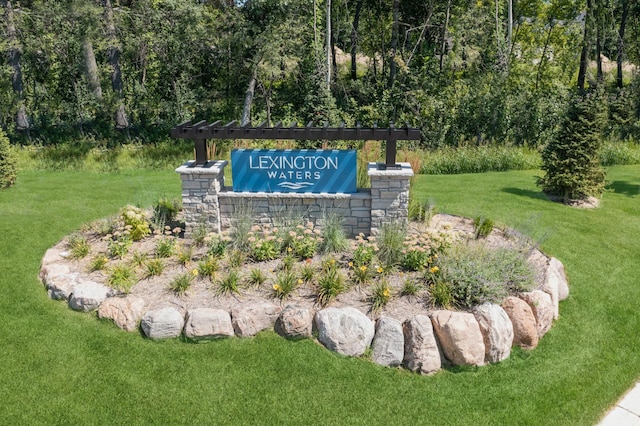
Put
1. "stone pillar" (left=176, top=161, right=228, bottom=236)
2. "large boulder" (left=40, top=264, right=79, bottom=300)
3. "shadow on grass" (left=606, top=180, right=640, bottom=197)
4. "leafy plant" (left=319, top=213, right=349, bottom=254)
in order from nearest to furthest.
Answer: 1. "large boulder" (left=40, top=264, right=79, bottom=300)
2. "leafy plant" (left=319, top=213, right=349, bottom=254)
3. "stone pillar" (left=176, top=161, right=228, bottom=236)
4. "shadow on grass" (left=606, top=180, right=640, bottom=197)

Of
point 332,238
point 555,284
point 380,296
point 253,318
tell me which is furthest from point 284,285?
point 555,284

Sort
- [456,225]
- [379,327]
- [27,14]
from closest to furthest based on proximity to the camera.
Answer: [379,327]
[456,225]
[27,14]

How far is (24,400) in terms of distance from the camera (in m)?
4.64

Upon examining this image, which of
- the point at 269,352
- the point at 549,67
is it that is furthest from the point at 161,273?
the point at 549,67

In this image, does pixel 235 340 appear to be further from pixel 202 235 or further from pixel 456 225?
pixel 456 225

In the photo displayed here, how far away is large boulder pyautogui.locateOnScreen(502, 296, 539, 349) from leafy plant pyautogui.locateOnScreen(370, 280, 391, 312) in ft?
4.45

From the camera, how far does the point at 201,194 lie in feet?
24.6

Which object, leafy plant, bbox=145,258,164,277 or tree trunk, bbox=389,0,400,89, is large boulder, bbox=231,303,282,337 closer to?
leafy plant, bbox=145,258,164,277

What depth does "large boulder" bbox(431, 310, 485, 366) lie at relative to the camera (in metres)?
5.26

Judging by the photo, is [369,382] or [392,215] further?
[392,215]

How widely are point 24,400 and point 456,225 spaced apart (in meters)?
6.41

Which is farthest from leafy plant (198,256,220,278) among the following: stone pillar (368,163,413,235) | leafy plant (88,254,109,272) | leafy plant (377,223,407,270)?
stone pillar (368,163,413,235)

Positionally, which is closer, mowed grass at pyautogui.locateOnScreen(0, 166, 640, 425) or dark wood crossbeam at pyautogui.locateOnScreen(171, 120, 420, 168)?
mowed grass at pyautogui.locateOnScreen(0, 166, 640, 425)

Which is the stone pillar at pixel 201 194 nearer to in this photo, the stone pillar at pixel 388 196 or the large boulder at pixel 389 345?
the stone pillar at pixel 388 196
